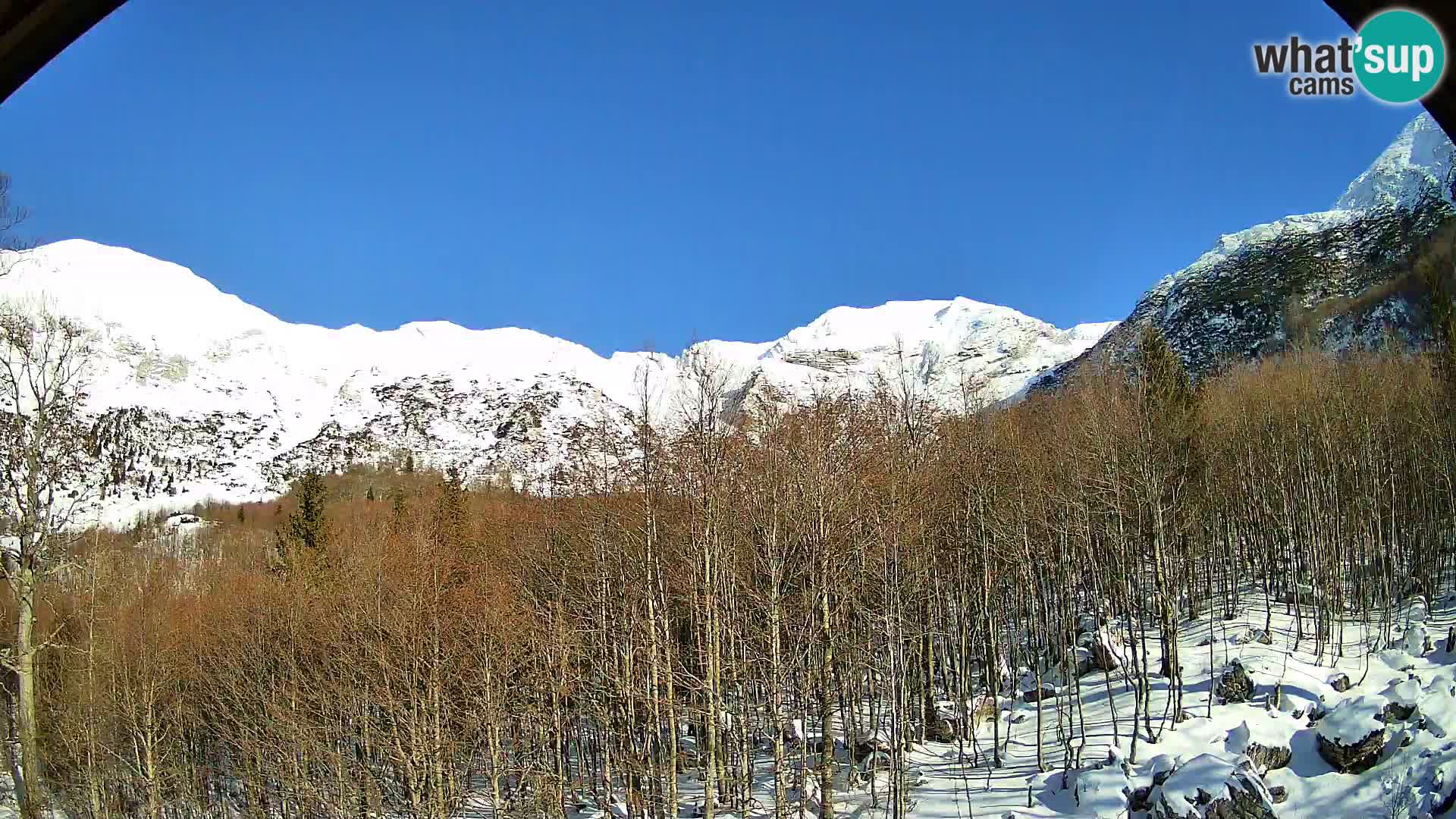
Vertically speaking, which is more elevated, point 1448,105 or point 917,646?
point 1448,105

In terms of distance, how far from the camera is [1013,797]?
18078 millimetres

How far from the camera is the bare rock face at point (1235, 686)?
1934 centimetres

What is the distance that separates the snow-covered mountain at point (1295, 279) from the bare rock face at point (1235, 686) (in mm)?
42145

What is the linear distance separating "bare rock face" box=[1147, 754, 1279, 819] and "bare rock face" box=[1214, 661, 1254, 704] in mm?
3363

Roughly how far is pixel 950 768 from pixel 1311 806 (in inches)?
283

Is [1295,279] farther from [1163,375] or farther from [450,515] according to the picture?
[450,515]

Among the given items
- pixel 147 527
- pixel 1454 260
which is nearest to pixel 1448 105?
pixel 1454 260

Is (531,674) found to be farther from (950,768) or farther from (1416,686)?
(1416,686)

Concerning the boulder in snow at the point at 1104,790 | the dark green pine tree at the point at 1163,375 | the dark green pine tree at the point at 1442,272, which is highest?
the dark green pine tree at the point at 1163,375

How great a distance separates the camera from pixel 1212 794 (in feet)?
51.1

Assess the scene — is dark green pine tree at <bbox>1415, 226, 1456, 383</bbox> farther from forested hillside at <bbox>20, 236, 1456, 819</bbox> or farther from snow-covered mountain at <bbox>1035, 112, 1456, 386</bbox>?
snow-covered mountain at <bbox>1035, 112, 1456, 386</bbox>

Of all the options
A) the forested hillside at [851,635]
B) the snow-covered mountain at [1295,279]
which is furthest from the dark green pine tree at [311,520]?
the snow-covered mountain at [1295,279]

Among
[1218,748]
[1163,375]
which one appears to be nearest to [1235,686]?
[1218,748]

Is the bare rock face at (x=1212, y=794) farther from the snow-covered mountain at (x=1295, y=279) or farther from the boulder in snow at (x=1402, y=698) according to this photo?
the snow-covered mountain at (x=1295, y=279)
